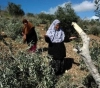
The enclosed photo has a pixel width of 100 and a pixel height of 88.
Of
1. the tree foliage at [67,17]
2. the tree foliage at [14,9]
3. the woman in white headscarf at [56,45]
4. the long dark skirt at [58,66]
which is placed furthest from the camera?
the tree foliage at [14,9]

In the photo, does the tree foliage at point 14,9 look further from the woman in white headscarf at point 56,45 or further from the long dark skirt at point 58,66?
the long dark skirt at point 58,66

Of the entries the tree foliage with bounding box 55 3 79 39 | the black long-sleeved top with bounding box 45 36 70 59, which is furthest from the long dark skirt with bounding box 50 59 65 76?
the tree foliage with bounding box 55 3 79 39

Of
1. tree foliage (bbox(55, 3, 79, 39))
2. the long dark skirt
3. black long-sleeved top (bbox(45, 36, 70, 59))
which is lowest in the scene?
the long dark skirt

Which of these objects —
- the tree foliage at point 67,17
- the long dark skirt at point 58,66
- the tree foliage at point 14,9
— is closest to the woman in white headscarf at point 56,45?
the long dark skirt at point 58,66

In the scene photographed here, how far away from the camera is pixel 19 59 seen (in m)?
8.24

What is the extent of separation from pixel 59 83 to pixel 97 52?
3.04 metres

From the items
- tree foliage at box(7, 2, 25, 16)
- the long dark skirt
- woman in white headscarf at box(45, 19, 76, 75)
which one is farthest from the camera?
tree foliage at box(7, 2, 25, 16)

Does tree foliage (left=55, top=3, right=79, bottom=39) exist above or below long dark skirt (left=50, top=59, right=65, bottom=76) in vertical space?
above

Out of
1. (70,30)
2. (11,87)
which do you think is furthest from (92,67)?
(70,30)

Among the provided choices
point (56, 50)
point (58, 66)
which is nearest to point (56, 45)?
point (56, 50)

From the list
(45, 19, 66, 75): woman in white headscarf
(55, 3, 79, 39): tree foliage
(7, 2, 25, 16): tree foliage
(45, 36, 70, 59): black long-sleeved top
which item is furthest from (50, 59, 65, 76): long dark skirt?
(7, 2, 25, 16): tree foliage

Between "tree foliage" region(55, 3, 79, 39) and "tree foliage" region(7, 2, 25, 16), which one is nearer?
"tree foliage" region(55, 3, 79, 39)

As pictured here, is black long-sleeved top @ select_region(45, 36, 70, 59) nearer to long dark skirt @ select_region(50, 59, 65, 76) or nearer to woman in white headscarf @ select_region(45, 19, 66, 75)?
woman in white headscarf @ select_region(45, 19, 66, 75)

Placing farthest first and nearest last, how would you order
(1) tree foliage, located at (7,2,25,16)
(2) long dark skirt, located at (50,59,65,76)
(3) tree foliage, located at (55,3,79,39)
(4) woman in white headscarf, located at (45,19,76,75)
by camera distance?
1. (1) tree foliage, located at (7,2,25,16)
2. (3) tree foliage, located at (55,3,79,39)
3. (4) woman in white headscarf, located at (45,19,76,75)
4. (2) long dark skirt, located at (50,59,65,76)
